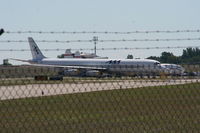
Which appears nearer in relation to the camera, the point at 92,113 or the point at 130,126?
the point at 130,126

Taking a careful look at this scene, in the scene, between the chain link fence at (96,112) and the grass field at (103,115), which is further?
the grass field at (103,115)

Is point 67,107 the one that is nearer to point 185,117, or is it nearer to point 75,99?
point 75,99

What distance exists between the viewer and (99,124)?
1362 centimetres

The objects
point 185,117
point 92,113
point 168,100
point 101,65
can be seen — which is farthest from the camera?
point 101,65

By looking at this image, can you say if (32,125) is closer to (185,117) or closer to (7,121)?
(7,121)

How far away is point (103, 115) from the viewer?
15938mm

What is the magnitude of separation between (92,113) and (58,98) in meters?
6.31

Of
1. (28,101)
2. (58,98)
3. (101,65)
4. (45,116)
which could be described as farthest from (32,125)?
(101,65)

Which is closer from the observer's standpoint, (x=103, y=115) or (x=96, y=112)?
(x=103, y=115)

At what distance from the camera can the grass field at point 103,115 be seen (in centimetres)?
1280

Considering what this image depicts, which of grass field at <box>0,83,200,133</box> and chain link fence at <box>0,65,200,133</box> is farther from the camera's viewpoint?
grass field at <box>0,83,200,133</box>

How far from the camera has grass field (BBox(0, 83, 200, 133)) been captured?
12.8 m

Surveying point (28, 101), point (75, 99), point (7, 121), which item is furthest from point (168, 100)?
point (7, 121)

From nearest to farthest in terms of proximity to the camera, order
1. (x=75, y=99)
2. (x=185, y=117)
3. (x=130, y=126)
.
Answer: (x=130, y=126) → (x=185, y=117) → (x=75, y=99)
